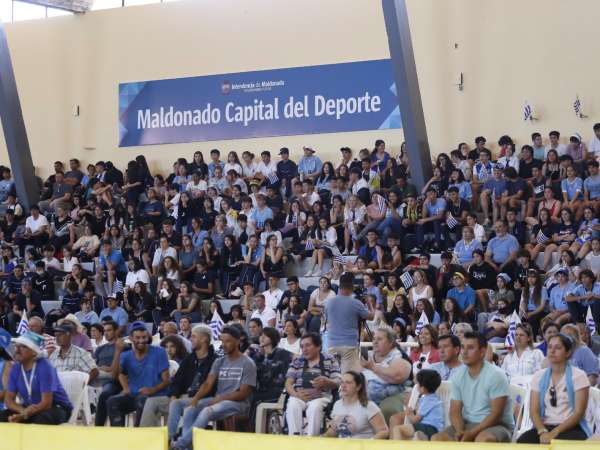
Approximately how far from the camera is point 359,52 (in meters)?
18.0

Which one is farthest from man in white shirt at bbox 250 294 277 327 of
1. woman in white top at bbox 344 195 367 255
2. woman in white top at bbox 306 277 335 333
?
woman in white top at bbox 344 195 367 255

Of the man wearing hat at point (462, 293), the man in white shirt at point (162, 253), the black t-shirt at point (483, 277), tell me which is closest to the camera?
the man wearing hat at point (462, 293)

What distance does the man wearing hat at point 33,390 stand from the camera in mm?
8055

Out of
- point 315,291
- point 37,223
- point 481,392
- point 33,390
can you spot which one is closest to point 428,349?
point 481,392

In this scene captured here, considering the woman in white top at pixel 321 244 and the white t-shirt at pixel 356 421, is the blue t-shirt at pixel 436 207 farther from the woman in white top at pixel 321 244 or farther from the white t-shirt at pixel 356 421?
the white t-shirt at pixel 356 421

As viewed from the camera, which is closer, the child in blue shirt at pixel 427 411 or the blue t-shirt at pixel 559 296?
the child in blue shirt at pixel 427 411

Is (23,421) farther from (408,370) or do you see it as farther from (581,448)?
(581,448)

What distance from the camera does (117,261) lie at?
647 inches

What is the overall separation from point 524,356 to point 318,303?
3.83m

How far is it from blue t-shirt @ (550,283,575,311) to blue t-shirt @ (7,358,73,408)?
6224mm

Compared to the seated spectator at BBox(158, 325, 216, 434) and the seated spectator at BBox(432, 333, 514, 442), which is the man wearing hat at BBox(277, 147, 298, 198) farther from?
the seated spectator at BBox(432, 333, 514, 442)

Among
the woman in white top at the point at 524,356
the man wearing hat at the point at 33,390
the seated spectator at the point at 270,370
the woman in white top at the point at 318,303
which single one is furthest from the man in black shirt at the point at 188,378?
the woman in white top at the point at 318,303

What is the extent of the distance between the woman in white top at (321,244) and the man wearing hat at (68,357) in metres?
5.40

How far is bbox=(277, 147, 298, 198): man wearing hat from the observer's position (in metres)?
17.1
